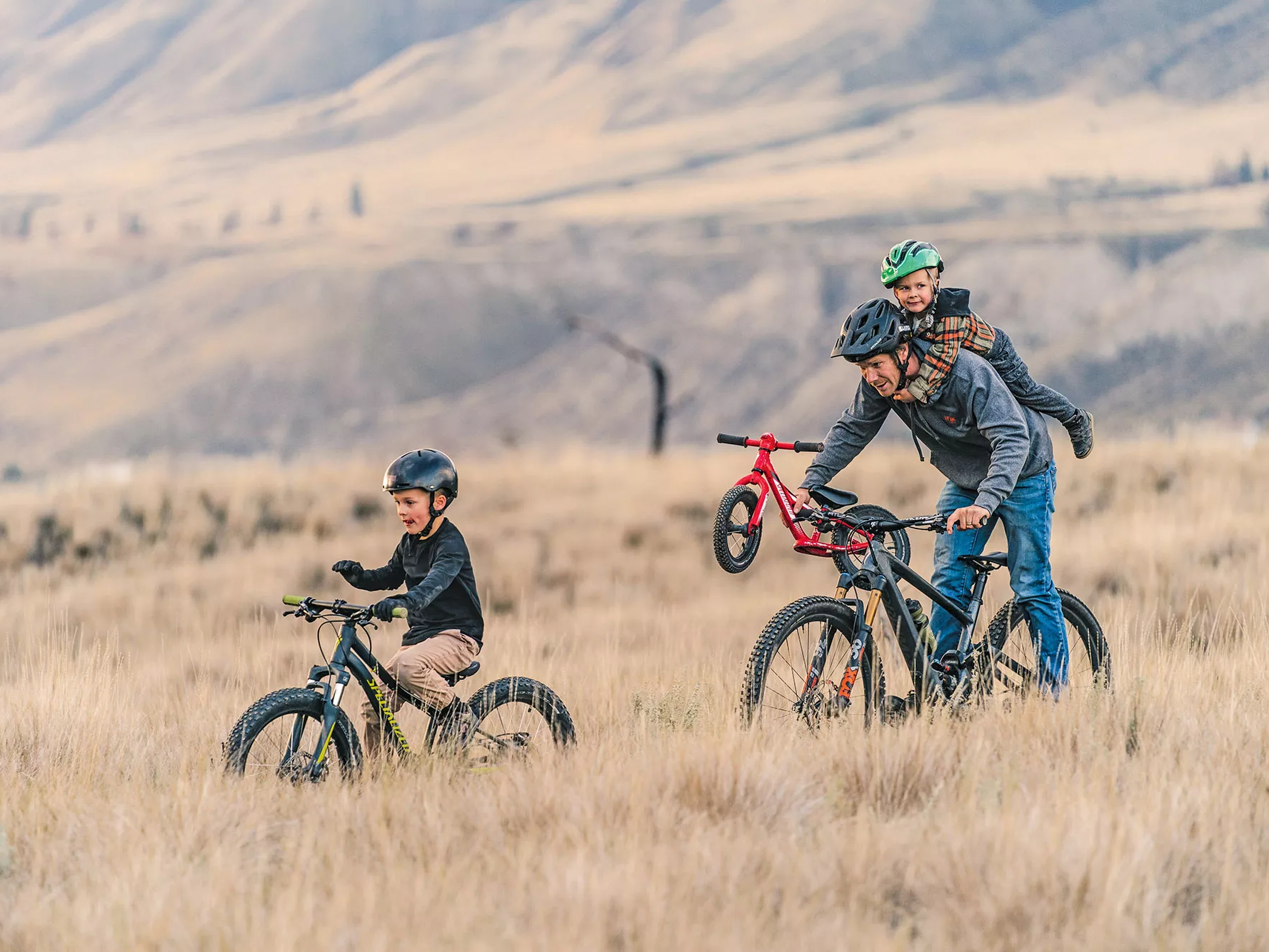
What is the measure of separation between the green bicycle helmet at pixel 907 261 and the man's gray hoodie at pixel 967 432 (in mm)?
339

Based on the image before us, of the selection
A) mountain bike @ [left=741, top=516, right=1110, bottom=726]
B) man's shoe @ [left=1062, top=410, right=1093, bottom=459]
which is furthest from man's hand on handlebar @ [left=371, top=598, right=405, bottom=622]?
man's shoe @ [left=1062, top=410, right=1093, bottom=459]

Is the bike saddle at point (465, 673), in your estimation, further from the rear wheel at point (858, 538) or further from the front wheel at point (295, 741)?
the rear wheel at point (858, 538)

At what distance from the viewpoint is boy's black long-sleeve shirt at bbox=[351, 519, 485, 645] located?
611 centimetres

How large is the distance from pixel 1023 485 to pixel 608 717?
226 centimetres

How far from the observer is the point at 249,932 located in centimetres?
438

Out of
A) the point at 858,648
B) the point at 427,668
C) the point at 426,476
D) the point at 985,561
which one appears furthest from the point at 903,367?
the point at 427,668

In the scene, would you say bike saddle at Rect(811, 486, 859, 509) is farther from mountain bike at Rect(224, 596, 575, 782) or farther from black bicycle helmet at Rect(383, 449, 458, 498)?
black bicycle helmet at Rect(383, 449, 458, 498)

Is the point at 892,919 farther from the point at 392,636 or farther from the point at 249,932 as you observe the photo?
the point at 392,636

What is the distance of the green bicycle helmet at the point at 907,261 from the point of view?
265 inches

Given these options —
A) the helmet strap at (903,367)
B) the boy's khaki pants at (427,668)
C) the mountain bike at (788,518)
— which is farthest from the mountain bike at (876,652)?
the boy's khaki pants at (427,668)

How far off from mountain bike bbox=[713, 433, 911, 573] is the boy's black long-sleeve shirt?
1.07 metres

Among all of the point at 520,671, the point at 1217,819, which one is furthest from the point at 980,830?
the point at 520,671

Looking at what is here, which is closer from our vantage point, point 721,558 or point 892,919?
point 892,919

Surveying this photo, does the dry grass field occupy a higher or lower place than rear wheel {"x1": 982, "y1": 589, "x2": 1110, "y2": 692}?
lower
